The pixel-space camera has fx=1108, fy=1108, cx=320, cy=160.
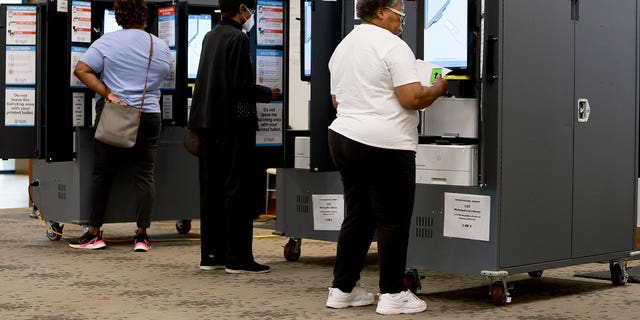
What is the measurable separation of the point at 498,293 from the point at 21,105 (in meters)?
3.82

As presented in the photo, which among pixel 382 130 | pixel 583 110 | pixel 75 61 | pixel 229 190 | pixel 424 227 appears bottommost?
pixel 424 227

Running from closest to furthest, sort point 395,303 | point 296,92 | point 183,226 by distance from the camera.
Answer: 1. point 395,303
2. point 183,226
3. point 296,92

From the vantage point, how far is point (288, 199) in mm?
6402

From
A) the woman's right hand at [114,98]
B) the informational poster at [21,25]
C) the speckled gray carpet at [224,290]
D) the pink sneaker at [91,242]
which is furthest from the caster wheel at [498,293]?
the informational poster at [21,25]

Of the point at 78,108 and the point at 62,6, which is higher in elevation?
the point at 62,6

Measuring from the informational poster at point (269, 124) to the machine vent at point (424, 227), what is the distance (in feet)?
4.72

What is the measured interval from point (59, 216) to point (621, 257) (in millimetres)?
3672

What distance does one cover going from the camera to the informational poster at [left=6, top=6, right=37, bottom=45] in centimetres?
720

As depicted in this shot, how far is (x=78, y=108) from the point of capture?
23.3 feet

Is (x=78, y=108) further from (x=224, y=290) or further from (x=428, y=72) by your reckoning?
(x=428, y=72)

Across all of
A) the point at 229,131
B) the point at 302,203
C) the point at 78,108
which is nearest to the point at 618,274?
the point at 302,203

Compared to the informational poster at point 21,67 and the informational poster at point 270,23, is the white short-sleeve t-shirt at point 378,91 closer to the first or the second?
the informational poster at point 270,23

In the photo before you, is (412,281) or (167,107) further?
(167,107)

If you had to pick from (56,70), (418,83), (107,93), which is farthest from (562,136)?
(56,70)
